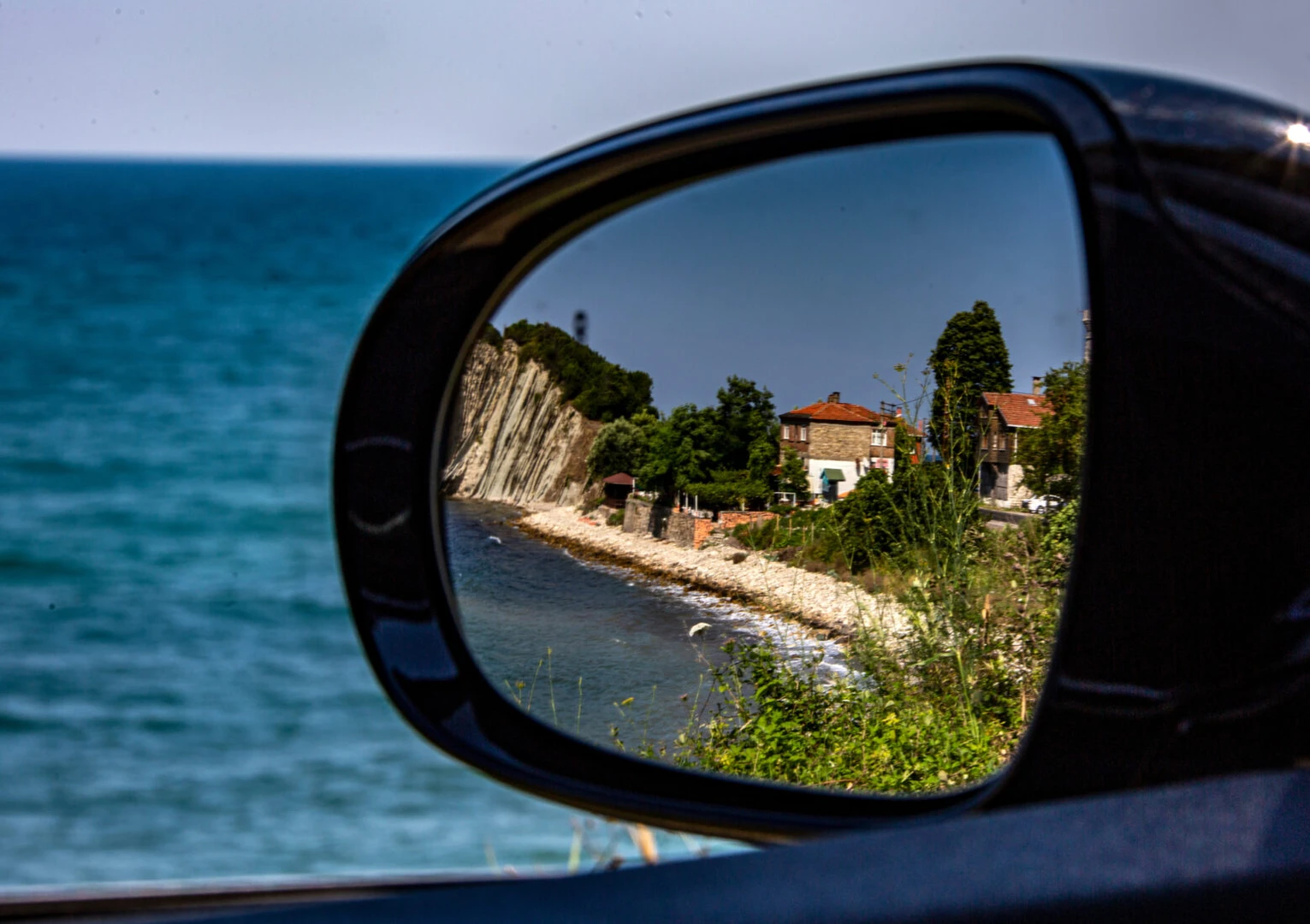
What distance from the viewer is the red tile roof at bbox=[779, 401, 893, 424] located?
121cm

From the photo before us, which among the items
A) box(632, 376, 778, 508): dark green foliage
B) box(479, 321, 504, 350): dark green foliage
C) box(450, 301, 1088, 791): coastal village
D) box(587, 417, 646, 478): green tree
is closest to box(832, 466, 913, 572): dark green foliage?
box(450, 301, 1088, 791): coastal village

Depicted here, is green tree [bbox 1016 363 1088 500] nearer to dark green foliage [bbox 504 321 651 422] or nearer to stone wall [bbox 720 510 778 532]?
stone wall [bbox 720 510 778 532]

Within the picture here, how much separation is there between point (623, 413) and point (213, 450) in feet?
151

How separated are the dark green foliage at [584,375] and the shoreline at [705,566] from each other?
0.13 metres

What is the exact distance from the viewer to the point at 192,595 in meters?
32.2

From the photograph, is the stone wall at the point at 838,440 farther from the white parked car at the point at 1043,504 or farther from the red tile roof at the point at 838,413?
the white parked car at the point at 1043,504

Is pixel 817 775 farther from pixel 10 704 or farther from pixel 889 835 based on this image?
pixel 10 704

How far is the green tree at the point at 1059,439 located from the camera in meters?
1.01

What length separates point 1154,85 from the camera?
906 millimetres

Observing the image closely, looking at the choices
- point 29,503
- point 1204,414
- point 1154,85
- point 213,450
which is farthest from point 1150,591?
point 213,450

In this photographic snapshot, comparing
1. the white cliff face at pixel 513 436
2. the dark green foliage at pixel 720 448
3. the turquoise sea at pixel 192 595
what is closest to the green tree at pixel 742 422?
the dark green foliage at pixel 720 448

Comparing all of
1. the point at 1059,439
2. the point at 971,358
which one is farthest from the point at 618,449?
the point at 1059,439

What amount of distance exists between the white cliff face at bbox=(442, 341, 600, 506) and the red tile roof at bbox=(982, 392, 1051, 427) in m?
0.47

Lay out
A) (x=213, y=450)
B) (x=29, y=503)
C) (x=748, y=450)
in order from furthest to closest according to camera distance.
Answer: (x=213, y=450)
(x=29, y=503)
(x=748, y=450)
